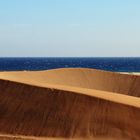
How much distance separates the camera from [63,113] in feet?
64.5

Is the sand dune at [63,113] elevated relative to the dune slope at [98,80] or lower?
elevated

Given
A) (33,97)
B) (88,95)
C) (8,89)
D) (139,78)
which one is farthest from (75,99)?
(139,78)

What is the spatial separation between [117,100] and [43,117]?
2.74m

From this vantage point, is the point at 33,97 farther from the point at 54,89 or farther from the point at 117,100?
the point at 117,100

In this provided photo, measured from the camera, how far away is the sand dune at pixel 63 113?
18500mm

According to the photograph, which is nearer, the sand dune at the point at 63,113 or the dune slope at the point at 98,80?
the sand dune at the point at 63,113

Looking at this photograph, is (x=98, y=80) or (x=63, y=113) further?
(x=98, y=80)

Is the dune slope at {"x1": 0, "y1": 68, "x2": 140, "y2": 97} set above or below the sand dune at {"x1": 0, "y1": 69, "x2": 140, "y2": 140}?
below

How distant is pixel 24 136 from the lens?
1912 cm

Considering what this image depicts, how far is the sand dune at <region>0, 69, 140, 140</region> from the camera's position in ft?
60.7

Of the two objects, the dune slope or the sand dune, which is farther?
the dune slope

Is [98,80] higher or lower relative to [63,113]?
lower

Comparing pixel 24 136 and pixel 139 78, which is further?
pixel 139 78

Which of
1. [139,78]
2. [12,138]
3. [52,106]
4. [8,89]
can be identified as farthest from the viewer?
[139,78]
